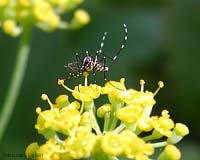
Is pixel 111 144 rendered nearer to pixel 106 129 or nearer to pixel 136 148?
pixel 136 148

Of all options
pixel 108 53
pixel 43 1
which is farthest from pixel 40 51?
pixel 43 1

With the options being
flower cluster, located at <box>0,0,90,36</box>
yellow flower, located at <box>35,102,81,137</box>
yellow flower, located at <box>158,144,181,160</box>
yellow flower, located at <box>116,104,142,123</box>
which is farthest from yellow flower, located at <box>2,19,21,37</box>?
yellow flower, located at <box>158,144,181,160</box>

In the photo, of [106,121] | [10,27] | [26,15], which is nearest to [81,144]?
[106,121]

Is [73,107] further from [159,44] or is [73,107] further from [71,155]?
[159,44]

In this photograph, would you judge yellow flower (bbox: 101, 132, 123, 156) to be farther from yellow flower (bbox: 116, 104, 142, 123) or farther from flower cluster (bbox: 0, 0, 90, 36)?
flower cluster (bbox: 0, 0, 90, 36)

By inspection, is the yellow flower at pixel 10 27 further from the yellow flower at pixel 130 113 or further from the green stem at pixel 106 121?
the yellow flower at pixel 130 113

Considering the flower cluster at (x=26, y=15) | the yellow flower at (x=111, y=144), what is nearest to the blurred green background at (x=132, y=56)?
the flower cluster at (x=26, y=15)

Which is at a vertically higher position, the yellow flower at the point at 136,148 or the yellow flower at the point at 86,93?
the yellow flower at the point at 86,93
